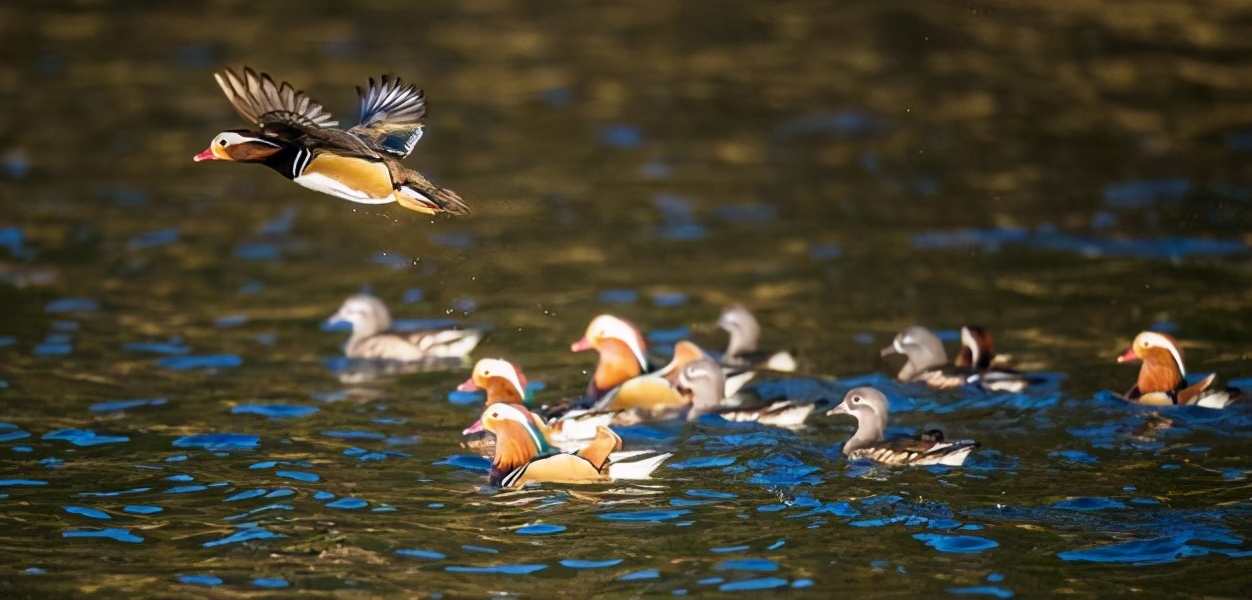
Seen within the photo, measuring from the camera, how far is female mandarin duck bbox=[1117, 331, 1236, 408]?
10969mm

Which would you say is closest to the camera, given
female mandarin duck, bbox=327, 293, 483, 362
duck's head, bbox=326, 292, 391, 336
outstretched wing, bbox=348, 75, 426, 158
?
outstretched wing, bbox=348, 75, 426, 158

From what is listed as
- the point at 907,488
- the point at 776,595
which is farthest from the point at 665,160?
the point at 776,595

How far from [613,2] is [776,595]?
15324mm

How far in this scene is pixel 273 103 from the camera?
8.19 meters

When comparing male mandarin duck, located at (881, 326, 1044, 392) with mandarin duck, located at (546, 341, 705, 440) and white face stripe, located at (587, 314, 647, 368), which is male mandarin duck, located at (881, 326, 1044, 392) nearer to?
Answer: mandarin duck, located at (546, 341, 705, 440)

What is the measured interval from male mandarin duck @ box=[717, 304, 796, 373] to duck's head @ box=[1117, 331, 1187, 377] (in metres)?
2.41

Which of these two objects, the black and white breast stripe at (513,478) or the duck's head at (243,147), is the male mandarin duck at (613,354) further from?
the duck's head at (243,147)

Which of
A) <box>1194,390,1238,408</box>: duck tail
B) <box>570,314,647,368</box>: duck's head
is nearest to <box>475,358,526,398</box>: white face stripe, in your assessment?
<box>570,314,647,368</box>: duck's head

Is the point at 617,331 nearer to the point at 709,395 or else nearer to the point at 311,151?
the point at 709,395

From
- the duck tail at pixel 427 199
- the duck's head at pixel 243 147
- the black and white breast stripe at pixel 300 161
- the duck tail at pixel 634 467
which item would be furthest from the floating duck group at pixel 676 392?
the duck's head at pixel 243 147

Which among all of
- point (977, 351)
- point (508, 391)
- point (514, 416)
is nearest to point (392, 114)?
point (514, 416)

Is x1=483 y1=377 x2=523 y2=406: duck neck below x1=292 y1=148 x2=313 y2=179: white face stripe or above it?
below

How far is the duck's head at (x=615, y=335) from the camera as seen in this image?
12070mm

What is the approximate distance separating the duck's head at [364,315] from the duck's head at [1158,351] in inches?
→ 220
